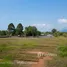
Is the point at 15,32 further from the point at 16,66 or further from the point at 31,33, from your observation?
the point at 16,66

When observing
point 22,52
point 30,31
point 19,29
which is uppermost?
point 19,29

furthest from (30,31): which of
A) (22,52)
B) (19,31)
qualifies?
(22,52)

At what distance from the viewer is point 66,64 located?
1434 centimetres

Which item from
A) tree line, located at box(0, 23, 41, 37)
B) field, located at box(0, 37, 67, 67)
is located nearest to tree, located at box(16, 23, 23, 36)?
tree line, located at box(0, 23, 41, 37)

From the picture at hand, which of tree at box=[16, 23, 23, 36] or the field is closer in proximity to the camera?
the field

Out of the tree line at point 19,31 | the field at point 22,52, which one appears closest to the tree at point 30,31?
the tree line at point 19,31

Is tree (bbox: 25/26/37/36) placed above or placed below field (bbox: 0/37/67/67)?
above

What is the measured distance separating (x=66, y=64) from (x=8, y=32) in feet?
266

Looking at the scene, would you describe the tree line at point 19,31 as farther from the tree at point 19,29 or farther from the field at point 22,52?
the field at point 22,52

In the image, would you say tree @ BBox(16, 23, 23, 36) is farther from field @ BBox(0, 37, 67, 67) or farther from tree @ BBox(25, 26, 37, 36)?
field @ BBox(0, 37, 67, 67)

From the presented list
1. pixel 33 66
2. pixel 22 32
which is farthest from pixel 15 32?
pixel 33 66

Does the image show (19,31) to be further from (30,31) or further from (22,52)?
(22,52)

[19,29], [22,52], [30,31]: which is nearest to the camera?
[22,52]

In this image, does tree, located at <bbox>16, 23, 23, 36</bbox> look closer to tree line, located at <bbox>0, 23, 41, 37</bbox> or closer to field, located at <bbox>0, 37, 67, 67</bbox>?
tree line, located at <bbox>0, 23, 41, 37</bbox>
